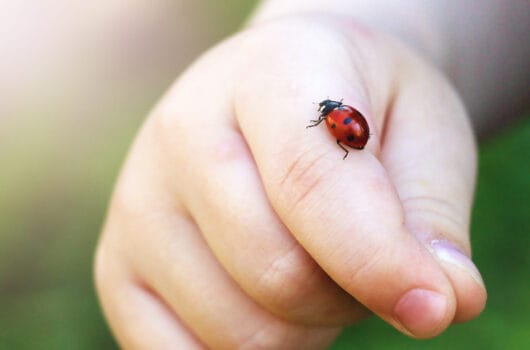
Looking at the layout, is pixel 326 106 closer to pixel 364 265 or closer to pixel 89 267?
pixel 364 265

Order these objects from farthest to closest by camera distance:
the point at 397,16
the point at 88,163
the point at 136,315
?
the point at 88,163
the point at 397,16
the point at 136,315

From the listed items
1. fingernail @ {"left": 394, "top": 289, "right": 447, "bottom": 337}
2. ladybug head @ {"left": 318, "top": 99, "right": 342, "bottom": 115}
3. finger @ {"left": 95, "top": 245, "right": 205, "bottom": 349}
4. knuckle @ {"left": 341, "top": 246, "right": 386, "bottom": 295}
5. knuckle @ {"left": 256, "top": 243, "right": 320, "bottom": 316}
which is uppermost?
ladybug head @ {"left": 318, "top": 99, "right": 342, "bottom": 115}

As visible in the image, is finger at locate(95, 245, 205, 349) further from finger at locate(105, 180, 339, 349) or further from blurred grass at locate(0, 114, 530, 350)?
blurred grass at locate(0, 114, 530, 350)

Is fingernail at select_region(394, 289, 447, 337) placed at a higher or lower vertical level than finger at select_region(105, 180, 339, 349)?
higher

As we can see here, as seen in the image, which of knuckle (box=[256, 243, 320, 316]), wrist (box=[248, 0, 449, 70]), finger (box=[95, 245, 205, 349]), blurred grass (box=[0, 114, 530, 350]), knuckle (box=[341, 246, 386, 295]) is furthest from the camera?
blurred grass (box=[0, 114, 530, 350])

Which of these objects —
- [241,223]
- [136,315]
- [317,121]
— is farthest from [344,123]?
[136,315]

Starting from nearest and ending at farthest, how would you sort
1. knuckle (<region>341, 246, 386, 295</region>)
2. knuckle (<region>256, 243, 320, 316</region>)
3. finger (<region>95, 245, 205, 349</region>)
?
knuckle (<region>341, 246, 386, 295</region>) < knuckle (<region>256, 243, 320, 316</region>) < finger (<region>95, 245, 205, 349</region>)

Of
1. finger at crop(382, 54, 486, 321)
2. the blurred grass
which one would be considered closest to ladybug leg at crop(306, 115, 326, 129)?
finger at crop(382, 54, 486, 321)
